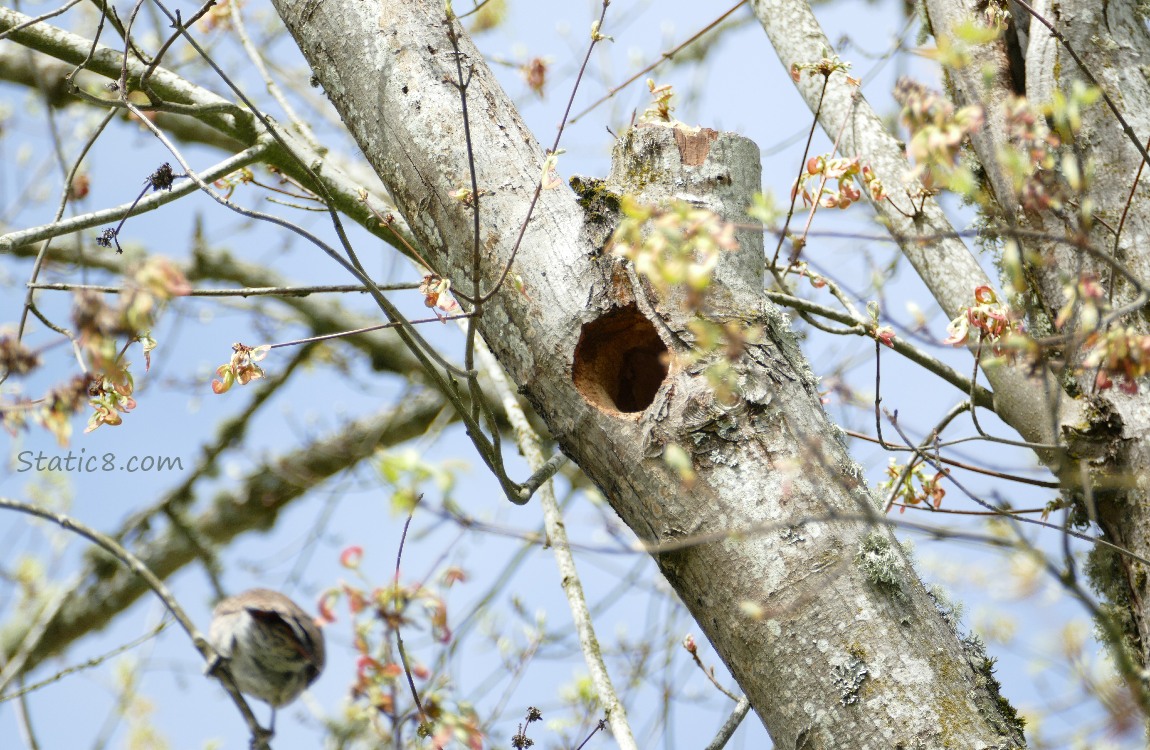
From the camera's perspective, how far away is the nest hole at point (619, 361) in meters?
1.70

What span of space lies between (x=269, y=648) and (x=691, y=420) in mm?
2224

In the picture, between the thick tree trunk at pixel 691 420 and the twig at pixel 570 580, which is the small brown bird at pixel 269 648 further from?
the thick tree trunk at pixel 691 420

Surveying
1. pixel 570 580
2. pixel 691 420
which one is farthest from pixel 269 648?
pixel 691 420

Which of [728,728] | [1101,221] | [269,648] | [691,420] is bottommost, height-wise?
[728,728]

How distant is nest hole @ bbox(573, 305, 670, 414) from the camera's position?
1700 millimetres

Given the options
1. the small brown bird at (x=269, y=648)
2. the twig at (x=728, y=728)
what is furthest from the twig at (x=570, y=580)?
the small brown bird at (x=269, y=648)

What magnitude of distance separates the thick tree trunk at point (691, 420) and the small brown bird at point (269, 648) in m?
1.79

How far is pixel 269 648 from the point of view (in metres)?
3.17

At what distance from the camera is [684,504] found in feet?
5.07

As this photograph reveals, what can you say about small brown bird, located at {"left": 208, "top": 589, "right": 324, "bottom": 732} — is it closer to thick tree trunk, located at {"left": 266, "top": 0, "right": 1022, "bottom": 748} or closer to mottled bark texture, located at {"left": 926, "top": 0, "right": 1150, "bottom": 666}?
thick tree trunk, located at {"left": 266, "top": 0, "right": 1022, "bottom": 748}

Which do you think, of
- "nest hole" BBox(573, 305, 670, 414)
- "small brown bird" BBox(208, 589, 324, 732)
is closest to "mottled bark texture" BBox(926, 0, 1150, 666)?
"nest hole" BBox(573, 305, 670, 414)

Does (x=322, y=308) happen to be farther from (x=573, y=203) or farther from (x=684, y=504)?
(x=684, y=504)

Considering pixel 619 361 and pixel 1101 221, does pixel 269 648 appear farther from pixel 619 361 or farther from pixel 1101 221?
pixel 1101 221

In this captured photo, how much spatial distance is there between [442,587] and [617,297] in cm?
131
